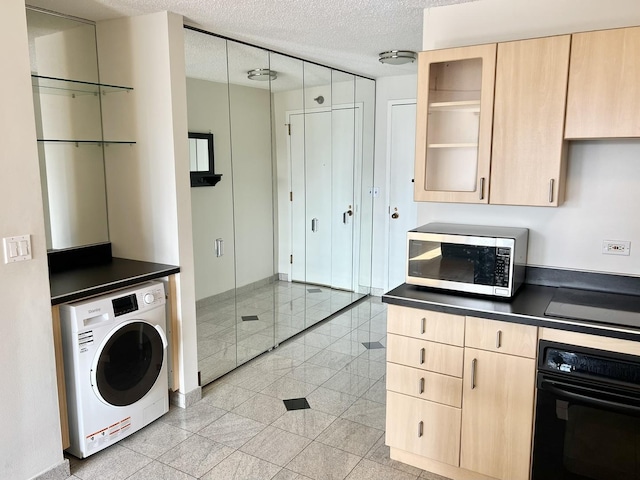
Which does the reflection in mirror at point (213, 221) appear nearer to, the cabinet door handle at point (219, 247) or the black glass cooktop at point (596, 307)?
the cabinet door handle at point (219, 247)

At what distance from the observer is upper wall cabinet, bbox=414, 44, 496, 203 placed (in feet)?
7.98

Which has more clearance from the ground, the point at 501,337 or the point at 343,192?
the point at 343,192

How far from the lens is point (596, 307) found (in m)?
2.23

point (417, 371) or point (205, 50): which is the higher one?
point (205, 50)

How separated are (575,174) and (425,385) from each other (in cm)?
135

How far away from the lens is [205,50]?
3275mm

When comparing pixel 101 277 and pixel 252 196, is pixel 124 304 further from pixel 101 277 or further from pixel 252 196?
pixel 252 196

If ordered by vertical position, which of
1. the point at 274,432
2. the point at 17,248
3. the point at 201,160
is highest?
the point at 201,160

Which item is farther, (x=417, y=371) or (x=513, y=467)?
(x=417, y=371)

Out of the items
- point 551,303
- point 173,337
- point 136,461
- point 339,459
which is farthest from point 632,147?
point 136,461

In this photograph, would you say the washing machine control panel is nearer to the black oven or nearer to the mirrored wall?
the mirrored wall

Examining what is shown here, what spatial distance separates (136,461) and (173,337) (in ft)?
2.45

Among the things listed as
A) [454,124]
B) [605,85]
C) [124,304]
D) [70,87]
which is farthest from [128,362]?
[605,85]

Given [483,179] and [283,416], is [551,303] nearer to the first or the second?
[483,179]
